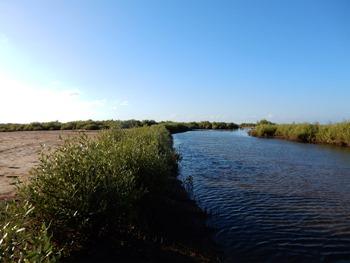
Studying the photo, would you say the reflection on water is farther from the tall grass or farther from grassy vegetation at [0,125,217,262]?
Result: the tall grass

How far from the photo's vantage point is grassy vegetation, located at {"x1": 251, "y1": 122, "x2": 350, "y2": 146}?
39562 mm

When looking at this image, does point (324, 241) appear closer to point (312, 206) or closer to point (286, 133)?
point (312, 206)

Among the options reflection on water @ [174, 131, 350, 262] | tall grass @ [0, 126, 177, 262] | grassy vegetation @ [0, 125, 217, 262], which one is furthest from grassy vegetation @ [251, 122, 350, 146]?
tall grass @ [0, 126, 177, 262]

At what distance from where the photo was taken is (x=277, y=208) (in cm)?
1345

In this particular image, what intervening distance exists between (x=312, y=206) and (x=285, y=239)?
13.4 ft

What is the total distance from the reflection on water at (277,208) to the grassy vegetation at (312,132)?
52.8ft

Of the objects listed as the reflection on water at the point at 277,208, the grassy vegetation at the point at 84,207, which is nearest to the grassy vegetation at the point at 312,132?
the reflection on water at the point at 277,208

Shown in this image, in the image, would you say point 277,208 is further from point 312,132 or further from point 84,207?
point 312,132

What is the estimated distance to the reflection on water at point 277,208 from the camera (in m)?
9.53

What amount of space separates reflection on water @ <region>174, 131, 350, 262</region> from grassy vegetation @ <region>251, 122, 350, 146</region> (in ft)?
52.8

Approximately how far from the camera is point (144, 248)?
8.23 meters

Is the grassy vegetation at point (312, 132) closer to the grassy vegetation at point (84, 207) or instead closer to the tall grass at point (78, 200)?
the grassy vegetation at point (84, 207)

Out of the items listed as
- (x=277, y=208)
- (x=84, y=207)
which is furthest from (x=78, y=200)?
(x=277, y=208)

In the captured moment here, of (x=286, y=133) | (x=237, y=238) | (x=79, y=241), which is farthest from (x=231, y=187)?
(x=286, y=133)
